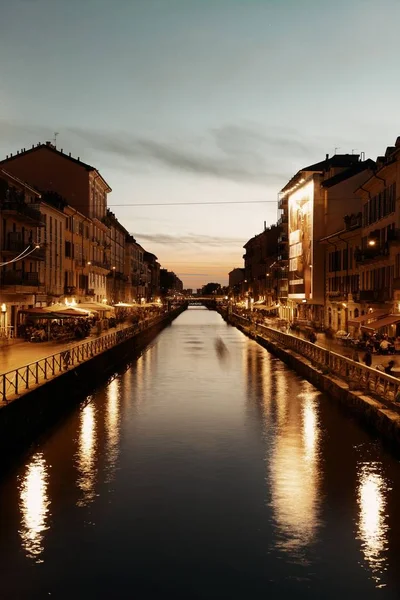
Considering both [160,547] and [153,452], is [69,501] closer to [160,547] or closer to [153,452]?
[160,547]

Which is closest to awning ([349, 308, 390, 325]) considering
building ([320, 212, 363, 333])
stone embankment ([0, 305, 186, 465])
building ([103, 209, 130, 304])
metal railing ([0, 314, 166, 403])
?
building ([320, 212, 363, 333])

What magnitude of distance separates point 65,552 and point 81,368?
21.4 m

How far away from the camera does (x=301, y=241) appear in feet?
279

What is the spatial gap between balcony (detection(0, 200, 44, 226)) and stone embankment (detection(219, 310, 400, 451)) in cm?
2104

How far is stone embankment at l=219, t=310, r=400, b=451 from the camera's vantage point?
78.0 feet

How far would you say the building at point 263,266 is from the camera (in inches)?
5007

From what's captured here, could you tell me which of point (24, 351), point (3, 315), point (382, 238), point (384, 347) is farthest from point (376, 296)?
point (3, 315)

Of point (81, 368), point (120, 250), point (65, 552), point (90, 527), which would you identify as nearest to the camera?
point (65, 552)

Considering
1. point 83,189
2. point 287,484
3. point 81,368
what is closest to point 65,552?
point 287,484

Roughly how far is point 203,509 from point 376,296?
33.2m

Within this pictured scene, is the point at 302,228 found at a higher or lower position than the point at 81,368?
higher

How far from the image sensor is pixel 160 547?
1526 cm

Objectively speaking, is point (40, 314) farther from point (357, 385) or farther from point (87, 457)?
point (87, 457)

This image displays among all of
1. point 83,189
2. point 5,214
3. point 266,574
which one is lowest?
point 266,574
